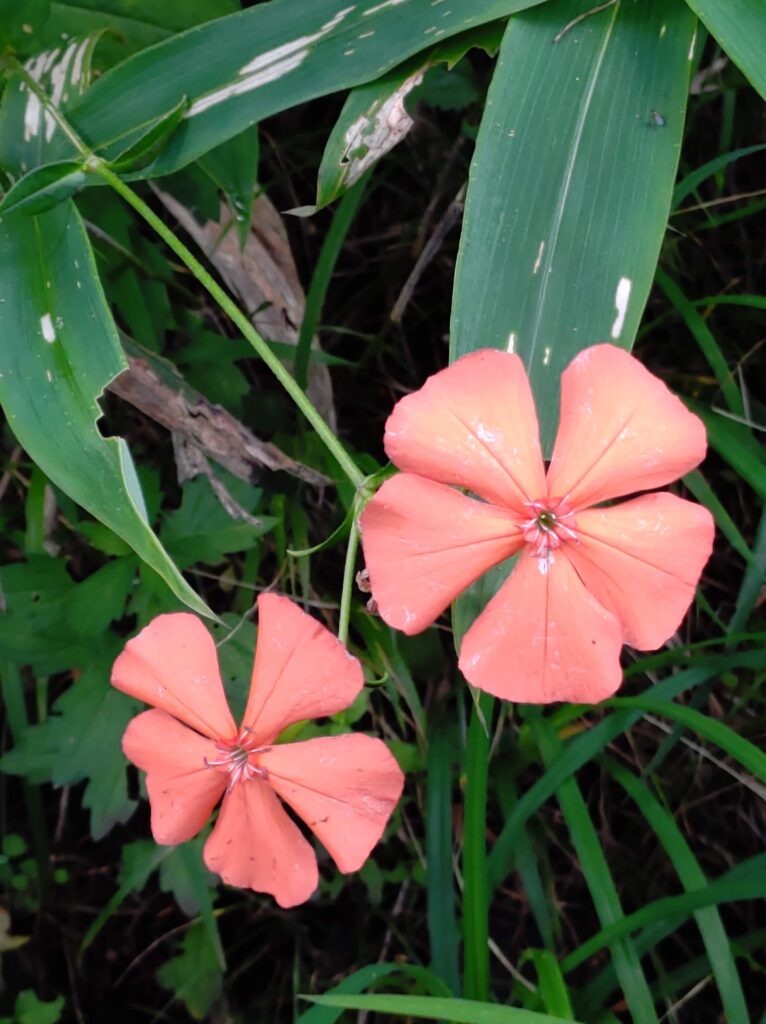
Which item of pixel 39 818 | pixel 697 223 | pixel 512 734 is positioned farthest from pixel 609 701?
pixel 39 818

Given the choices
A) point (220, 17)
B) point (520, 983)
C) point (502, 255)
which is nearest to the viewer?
point (502, 255)

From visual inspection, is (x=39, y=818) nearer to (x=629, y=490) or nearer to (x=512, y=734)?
(x=512, y=734)

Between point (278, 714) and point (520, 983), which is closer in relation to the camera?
point (278, 714)

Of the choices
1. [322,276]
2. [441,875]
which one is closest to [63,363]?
[322,276]

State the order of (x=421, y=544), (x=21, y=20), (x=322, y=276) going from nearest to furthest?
(x=421, y=544), (x=21, y=20), (x=322, y=276)

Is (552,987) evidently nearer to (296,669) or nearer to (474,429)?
(296,669)

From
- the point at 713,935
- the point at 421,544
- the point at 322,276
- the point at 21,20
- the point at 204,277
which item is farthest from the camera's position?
the point at 322,276

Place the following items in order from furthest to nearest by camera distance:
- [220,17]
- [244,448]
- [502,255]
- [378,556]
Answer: [244,448] < [220,17] < [502,255] < [378,556]
